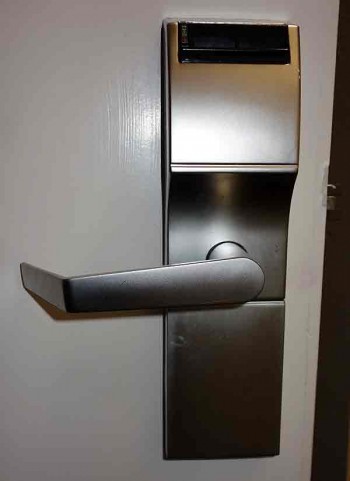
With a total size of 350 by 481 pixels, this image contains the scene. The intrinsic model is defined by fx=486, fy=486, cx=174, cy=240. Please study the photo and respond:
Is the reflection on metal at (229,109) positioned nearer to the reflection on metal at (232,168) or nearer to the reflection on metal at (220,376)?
the reflection on metal at (232,168)

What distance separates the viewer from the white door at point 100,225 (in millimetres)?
375

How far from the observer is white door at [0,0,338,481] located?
1.23 feet

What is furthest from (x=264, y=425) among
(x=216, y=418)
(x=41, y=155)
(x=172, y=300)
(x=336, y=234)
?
(x=336, y=234)

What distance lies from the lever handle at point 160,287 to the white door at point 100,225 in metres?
0.07

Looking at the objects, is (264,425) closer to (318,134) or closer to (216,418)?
(216,418)

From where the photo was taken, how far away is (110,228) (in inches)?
15.8

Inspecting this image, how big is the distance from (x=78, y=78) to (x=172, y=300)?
0.62 feet

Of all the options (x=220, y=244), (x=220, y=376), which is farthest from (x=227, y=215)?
(x=220, y=376)

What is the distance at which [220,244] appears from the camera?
39cm

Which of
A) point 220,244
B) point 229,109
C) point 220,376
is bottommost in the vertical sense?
point 220,376

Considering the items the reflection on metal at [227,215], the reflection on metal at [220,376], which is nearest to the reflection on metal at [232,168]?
the reflection on metal at [227,215]

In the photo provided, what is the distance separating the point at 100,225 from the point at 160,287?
96 millimetres

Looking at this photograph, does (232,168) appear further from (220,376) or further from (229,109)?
(220,376)

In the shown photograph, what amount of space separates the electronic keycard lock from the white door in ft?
0.09
